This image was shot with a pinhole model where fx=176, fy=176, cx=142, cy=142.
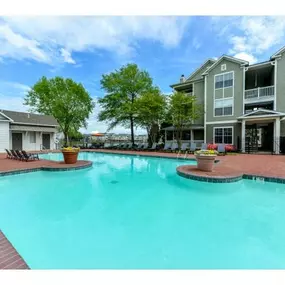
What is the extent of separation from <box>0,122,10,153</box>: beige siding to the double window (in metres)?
22.3

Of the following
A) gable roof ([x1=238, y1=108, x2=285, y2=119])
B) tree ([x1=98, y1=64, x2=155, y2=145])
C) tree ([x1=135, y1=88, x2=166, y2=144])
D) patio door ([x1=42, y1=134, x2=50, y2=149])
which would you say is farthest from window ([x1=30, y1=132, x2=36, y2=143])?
gable roof ([x1=238, y1=108, x2=285, y2=119])

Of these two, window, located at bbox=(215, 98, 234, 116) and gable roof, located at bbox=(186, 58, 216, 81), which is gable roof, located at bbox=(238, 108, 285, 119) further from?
gable roof, located at bbox=(186, 58, 216, 81)

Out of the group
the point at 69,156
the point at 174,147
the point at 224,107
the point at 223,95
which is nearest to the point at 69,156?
the point at 69,156

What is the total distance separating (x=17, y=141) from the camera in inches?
787

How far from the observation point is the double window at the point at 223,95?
59.8 ft

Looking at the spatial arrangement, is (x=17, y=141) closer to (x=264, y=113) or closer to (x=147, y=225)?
(x=147, y=225)

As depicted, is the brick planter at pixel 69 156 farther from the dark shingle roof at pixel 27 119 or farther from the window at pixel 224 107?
the window at pixel 224 107

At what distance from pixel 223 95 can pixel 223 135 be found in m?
4.25

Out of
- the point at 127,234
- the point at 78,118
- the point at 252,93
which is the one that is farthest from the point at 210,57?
the point at 127,234

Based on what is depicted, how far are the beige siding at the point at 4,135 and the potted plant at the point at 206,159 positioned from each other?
19.7 metres

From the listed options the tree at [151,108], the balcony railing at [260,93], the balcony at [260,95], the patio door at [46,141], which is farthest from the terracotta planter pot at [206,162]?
the patio door at [46,141]

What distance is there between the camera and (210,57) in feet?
72.5

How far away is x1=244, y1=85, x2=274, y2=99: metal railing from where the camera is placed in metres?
16.5
